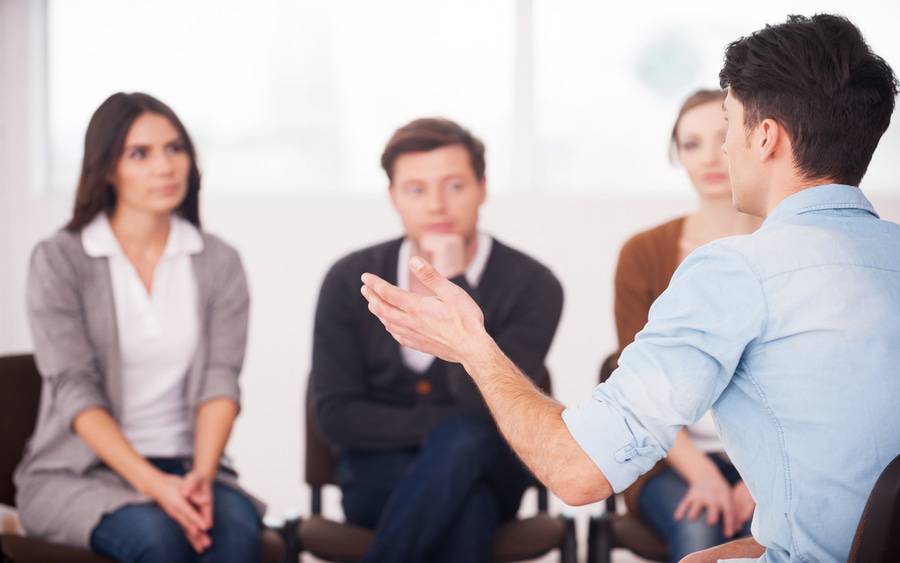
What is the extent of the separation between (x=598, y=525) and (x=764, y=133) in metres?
1.40

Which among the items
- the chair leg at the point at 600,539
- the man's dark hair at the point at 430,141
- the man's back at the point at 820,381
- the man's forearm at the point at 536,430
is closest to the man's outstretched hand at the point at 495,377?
the man's forearm at the point at 536,430

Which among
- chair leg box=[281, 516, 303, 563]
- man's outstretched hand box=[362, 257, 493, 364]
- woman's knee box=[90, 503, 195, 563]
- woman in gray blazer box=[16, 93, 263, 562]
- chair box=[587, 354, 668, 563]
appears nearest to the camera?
man's outstretched hand box=[362, 257, 493, 364]

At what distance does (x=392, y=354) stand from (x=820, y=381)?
60.0 inches

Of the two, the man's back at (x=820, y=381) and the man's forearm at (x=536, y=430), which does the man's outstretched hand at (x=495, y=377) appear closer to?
the man's forearm at (x=536, y=430)

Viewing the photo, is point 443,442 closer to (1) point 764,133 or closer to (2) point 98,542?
Result: (2) point 98,542

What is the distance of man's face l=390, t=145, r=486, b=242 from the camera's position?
2570 millimetres

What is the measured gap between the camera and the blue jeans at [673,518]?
2.19m

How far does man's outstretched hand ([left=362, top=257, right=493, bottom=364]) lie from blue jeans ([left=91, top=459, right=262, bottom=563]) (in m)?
1.02

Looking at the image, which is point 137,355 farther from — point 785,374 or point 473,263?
point 785,374

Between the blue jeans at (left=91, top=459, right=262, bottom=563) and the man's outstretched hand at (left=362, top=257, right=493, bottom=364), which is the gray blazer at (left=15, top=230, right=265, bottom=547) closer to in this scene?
the blue jeans at (left=91, top=459, right=262, bottom=563)

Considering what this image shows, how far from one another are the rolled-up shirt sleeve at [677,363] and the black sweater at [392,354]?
1.28 m

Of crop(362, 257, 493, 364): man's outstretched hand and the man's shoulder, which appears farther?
the man's shoulder

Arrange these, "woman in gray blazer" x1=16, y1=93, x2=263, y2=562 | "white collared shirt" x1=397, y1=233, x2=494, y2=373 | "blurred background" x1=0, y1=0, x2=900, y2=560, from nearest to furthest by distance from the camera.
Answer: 1. "woman in gray blazer" x1=16, y1=93, x2=263, y2=562
2. "white collared shirt" x1=397, y1=233, x2=494, y2=373
3. "blurred background" x1=0, y1=0, x2=900, y2=560

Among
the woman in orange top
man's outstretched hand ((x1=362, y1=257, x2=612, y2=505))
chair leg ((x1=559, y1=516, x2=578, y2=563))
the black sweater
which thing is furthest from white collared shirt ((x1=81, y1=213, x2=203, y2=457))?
man's outstretched hand ((x1=362, y1=257, x2=612, y2=505))
